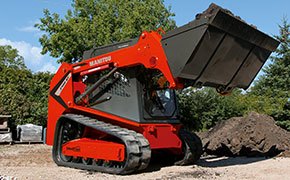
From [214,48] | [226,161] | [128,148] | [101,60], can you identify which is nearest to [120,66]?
[101,60]

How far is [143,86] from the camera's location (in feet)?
26.9

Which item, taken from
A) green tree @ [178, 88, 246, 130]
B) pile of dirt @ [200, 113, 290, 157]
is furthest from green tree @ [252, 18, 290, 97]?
pile of dirt @ [200, 113, 290, 157]

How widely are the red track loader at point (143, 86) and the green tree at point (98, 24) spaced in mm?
9862

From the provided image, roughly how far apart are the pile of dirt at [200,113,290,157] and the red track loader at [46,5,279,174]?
9.39ft

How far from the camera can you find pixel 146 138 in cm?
784

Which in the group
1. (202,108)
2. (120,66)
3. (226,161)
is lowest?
(226,161)

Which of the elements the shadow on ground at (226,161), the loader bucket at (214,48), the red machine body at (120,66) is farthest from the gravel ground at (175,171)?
the loader bucket at (214,48)

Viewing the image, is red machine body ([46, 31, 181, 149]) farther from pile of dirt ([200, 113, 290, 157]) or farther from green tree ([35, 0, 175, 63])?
green tree ([35, 0, 175, 63])

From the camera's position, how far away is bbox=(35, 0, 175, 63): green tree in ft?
62.3

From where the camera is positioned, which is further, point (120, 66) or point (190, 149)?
point (190, 149)

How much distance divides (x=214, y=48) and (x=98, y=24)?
44.7 ft

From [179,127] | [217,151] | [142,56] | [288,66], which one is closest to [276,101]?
[288,66]

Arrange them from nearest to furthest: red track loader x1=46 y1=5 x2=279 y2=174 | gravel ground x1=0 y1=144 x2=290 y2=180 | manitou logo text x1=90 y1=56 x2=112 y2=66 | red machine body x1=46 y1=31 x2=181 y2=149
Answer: red track loader x1=46 y1=5 x2=279 y2=174 < gravel ground x1=0 y1=144 x2=290 y2=180 < red machine body x1=46 y1=31 x2=181 y2=149 < manitou logo text x1=90 y1=56 x2=112 y2=66

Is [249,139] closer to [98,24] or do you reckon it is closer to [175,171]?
[175,171]
